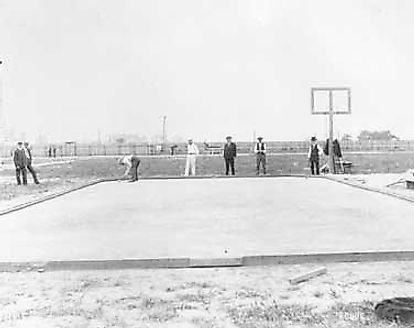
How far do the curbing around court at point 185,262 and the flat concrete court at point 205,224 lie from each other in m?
0.26

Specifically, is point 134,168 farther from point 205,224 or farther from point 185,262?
point 185,262

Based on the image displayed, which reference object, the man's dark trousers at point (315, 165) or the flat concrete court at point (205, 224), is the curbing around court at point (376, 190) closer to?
the flat concrete court at point (205, 224)

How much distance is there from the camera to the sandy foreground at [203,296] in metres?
4.07

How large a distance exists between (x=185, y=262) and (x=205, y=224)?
2.53 meters

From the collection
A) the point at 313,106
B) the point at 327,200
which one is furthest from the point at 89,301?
the point at 313,106

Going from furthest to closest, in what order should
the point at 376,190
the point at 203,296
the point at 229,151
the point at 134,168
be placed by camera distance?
the point at 229,151, the point at 134,168, the point at 376,190, the point at 203,296

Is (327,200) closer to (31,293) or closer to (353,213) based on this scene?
(353,213)

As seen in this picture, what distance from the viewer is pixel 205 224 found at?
8.35 m

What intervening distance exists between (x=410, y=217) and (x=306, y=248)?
2.82 meters

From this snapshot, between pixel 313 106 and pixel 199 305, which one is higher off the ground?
A: pixel 313 106

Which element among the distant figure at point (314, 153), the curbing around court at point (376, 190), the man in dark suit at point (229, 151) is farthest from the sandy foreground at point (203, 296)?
the distant figure at point (314, 153)

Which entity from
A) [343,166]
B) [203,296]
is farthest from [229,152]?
[203,296]

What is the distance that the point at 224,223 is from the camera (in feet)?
27.7

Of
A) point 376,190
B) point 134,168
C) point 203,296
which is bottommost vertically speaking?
point 203,296
